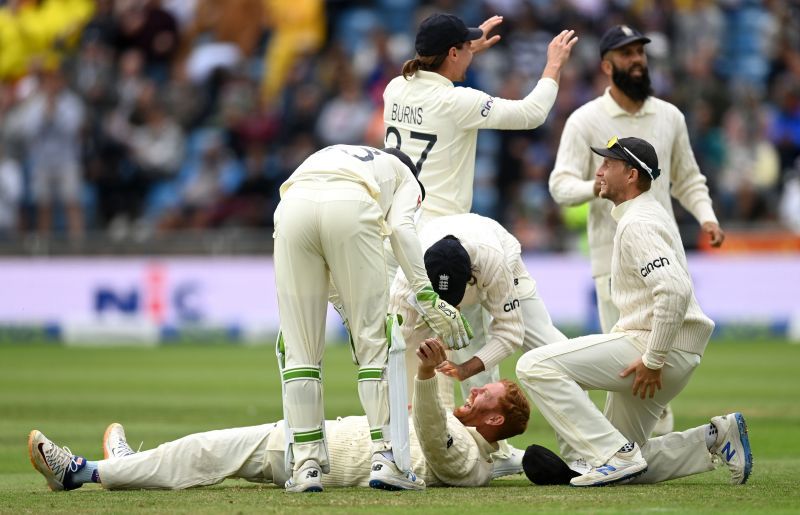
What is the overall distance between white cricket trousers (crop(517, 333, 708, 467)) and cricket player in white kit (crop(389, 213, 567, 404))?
0.91ft

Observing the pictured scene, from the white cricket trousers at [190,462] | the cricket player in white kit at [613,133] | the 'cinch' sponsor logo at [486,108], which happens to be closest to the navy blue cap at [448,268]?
the white cricket trousers at [190,462]

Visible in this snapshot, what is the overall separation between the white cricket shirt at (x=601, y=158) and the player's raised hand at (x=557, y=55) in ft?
3.14

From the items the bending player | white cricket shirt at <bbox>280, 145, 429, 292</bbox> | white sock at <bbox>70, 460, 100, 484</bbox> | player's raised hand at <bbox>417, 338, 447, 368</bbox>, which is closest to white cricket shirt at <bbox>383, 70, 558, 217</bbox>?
the bending player

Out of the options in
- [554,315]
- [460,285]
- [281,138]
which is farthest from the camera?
[281,138]

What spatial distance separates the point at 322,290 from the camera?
7094 millimetres

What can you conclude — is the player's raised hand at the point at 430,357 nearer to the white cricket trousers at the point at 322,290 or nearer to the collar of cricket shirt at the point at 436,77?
the white cricket trousers at the point at 322,290

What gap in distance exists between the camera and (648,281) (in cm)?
712

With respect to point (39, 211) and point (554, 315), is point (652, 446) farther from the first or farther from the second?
point (39, 211)

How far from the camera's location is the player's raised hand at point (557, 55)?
8.69 m

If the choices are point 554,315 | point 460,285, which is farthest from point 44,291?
point 460,285

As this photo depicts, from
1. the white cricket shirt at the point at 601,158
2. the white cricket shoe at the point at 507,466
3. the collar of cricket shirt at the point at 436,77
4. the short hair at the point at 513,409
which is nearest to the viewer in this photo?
the short hair at the point at 513,409

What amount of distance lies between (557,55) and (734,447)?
268 centimetres

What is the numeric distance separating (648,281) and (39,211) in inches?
557

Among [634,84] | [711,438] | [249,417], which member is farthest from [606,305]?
[249,417]
